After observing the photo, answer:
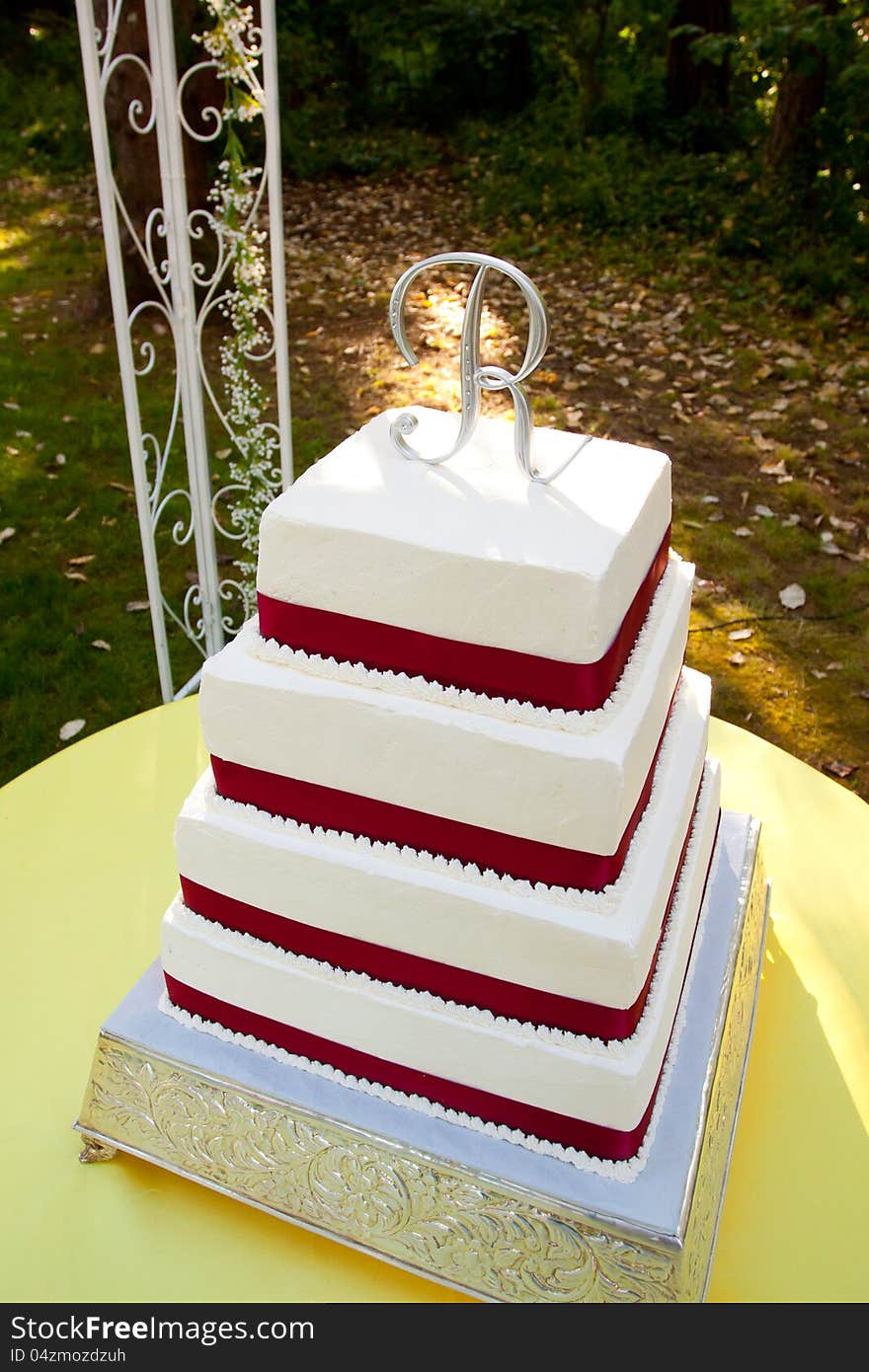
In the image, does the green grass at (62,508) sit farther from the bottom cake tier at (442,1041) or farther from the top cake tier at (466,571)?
the top cake tier at (466,571)

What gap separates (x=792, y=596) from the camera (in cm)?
550

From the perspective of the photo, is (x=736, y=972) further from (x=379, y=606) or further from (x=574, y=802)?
(x=379, y=606)

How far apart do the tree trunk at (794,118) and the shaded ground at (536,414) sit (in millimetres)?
1156

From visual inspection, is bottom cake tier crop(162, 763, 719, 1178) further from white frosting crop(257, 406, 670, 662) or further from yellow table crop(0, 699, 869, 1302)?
white frosting crop(257, 406, 670, 662)

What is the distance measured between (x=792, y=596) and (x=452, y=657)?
380cm

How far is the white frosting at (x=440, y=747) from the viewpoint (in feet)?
6.64

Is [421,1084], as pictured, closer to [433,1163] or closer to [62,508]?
[433,1163]

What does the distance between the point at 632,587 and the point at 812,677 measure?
3.09 meters

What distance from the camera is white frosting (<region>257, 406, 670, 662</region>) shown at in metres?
1.98

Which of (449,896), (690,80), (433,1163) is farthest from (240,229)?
A: (690,80)

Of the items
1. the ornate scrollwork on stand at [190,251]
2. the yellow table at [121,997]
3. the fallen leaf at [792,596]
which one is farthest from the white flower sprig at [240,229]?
the fallen leaf at [792,596]

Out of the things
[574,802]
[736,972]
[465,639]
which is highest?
[465,639]
